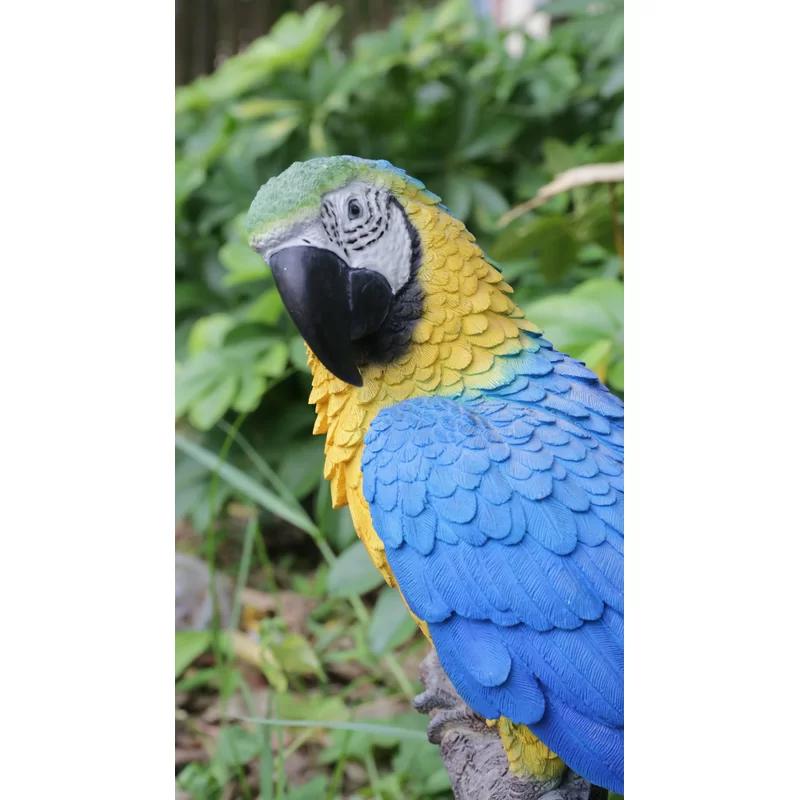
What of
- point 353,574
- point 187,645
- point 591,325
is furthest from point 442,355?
point 187,645

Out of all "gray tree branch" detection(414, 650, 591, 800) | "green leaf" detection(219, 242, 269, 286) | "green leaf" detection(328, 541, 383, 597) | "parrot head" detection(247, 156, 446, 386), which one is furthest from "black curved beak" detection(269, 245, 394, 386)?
"green leaf" detection(219, 242, 269, 286)

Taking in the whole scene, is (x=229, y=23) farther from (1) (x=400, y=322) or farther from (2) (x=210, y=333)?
(1) (x=400, y=322)

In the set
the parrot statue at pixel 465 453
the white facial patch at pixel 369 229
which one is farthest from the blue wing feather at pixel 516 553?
the white facial patch at pixel 369 229

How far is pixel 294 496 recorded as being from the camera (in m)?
1.50

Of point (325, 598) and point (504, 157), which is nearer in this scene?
point (325, 598)

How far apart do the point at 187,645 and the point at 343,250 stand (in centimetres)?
73

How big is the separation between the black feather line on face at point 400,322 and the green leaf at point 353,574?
0.53 metres

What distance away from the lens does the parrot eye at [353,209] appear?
0.66 m

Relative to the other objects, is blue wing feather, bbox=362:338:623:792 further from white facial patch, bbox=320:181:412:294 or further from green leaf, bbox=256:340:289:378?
green leaf, bbox=256:340:289:378
